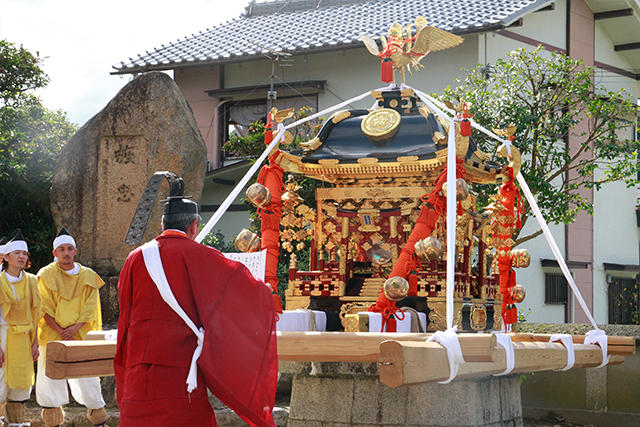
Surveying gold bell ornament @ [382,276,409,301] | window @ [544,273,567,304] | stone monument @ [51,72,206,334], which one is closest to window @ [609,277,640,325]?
window @ [544,273,567,304]

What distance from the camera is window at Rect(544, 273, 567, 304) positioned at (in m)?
17.4

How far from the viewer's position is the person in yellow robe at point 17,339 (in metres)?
8.65

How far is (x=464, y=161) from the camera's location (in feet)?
24.6

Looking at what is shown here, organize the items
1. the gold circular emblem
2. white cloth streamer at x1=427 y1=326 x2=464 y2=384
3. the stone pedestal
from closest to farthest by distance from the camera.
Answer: white cloth streamer at x1=427 y1=326 x2=464 y2=384 < the stone pedestal < the gold circular emblem

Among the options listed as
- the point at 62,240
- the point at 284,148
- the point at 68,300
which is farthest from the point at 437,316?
the point at 284,148

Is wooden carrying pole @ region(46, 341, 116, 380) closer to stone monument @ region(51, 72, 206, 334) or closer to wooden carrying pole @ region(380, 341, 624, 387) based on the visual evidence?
wooden carrying pole @ region(380, 341, 624, 387)

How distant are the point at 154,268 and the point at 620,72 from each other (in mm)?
17149

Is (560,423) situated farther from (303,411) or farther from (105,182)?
(105,182)

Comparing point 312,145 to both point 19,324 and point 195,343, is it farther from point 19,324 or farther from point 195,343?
point 195,343

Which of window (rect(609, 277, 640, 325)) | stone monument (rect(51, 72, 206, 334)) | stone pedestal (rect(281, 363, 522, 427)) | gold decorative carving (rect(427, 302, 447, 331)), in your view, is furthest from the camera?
window (rect(609, 277, 640, 325))

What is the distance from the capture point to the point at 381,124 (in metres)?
7.80

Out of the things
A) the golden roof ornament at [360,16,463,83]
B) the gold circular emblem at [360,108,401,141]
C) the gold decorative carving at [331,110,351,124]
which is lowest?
the gold circular emblem at [360,108,401,141]

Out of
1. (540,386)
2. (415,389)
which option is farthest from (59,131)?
(415,389)

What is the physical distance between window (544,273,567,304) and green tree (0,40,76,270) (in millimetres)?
9844
